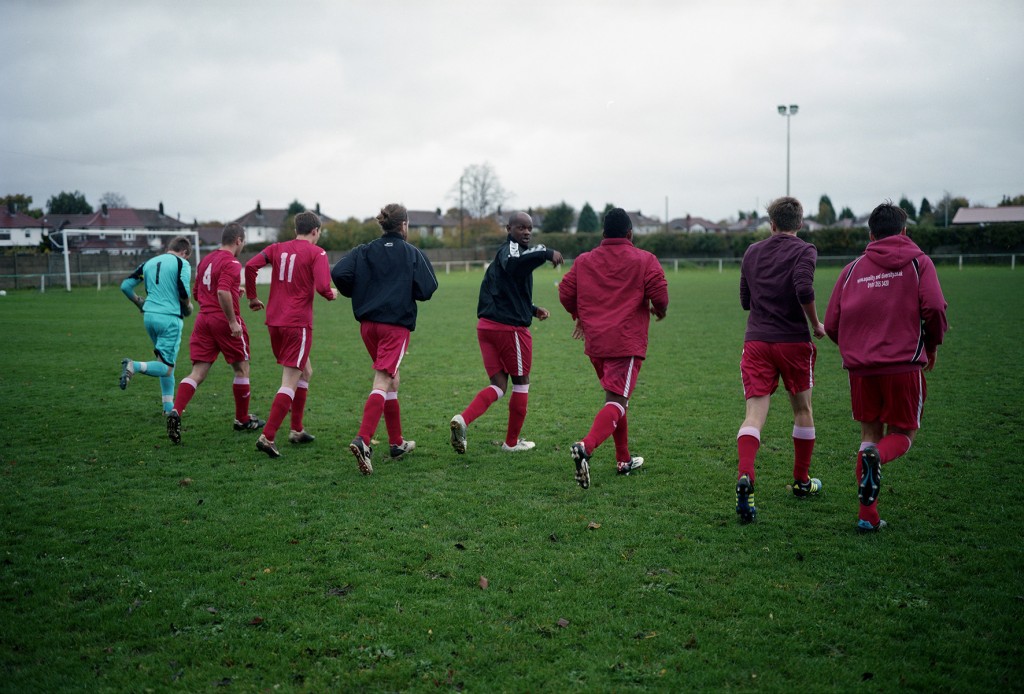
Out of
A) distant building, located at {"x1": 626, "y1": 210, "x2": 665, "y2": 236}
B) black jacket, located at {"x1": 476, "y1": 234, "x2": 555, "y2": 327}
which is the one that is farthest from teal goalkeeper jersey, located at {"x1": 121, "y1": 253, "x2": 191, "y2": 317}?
distant building, located at {"x1": 626, "y1": 210, "x2": 665, "y2": 236}

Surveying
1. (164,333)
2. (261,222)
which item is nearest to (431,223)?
(261,222)

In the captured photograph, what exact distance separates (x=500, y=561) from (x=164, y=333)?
17.6ft

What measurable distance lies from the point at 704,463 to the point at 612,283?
6.15 feet

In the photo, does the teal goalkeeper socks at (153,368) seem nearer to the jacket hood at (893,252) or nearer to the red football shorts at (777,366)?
the red football shorts at (777,366)

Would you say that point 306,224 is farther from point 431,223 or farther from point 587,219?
point 431,223

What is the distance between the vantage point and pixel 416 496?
5.61 metres

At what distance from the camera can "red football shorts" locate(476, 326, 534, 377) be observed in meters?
6.56

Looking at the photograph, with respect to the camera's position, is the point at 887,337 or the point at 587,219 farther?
the point at 587,219

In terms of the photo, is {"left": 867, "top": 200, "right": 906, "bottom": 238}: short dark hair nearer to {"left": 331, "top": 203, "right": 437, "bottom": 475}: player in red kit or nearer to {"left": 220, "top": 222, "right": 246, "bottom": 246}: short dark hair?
{"left": 331, "top": 203, "right": 437, "bottom": 475}: player in red kit

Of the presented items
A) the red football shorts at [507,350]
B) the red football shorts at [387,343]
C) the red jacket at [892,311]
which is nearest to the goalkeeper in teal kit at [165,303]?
the red football shorts at [387,343]

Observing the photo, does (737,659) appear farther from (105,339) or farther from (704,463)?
(105,339)

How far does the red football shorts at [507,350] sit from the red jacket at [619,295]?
34.0 inches

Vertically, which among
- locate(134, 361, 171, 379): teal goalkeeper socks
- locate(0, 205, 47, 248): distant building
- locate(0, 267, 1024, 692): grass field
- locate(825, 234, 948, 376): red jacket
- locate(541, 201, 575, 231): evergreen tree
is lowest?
locate(0, 267, 1024, 692): grass field

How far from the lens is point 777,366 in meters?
5.22
